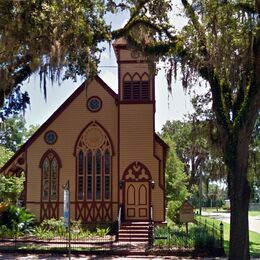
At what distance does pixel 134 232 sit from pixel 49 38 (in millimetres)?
12307

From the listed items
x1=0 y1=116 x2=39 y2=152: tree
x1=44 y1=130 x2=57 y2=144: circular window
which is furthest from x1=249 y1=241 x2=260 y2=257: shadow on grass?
x1=0 y1=116 x2=39 y2=152: tree

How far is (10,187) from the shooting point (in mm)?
28156

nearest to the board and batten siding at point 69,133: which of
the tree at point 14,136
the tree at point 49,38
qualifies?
the tree at point 49,38

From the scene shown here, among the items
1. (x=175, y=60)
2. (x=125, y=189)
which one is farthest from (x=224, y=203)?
(x=175, y=60)

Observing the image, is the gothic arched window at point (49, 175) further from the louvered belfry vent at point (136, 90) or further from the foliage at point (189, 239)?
the foliage at point (189, 239)

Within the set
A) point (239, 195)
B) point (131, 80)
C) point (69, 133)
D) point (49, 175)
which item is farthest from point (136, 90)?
point (239, 195)

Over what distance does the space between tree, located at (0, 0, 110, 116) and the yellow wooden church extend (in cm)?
957

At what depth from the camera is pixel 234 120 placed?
653 inches

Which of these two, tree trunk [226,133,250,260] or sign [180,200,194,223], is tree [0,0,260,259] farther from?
sign [180,200,194,223]

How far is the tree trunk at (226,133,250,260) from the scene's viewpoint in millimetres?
16172

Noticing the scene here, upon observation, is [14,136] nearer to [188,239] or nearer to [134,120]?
[134,120]

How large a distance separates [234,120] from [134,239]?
9564 millimetres

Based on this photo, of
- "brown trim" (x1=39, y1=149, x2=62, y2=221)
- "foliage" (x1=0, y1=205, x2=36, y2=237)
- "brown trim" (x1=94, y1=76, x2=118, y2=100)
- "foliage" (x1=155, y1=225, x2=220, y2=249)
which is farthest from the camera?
"brown trim" (x1=94, y1=76, x2=118, y2=100)

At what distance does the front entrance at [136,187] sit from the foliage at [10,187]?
235 inches
